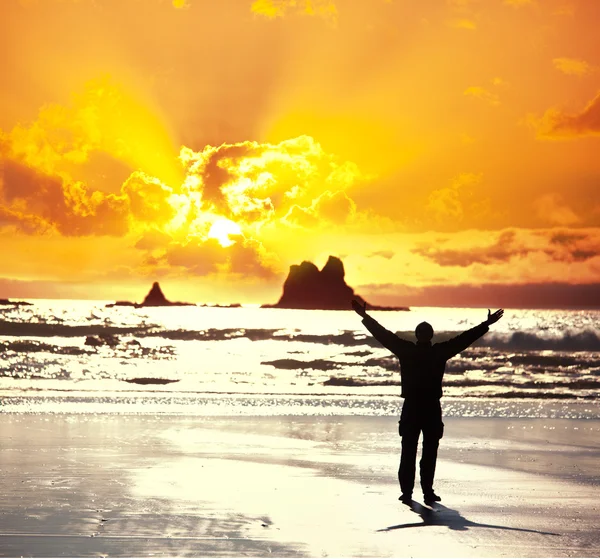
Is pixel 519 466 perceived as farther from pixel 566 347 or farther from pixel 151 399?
pixel 566 347

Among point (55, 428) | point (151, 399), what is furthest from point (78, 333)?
point (55, 428)

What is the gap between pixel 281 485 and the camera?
9.52 meters

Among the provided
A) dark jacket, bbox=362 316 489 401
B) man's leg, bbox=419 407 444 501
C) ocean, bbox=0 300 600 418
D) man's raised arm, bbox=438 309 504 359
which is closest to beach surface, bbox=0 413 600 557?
man's leg, bbox=419 407 444 501

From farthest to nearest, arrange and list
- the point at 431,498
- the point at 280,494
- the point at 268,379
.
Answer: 1. the point at 268,379
2. the point at 280,494
3. the point at 431,498

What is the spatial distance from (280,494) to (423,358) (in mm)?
1998

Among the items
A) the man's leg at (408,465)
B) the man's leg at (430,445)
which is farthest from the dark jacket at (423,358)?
the man's leg at (408,465)

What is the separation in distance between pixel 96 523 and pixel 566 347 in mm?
58051

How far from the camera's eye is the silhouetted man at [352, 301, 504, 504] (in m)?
8.86

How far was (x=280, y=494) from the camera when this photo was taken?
8.92 meters

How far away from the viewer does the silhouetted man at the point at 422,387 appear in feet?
29.1

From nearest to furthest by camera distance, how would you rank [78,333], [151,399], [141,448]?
1. [141,448]
2. [151,399]
3. [78,333]

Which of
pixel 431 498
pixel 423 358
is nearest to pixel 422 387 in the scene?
pixel 423 358

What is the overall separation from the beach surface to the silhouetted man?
1.20ft

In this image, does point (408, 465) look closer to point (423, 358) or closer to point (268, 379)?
point (423, 358)
